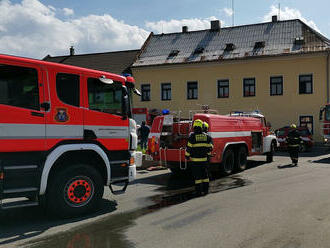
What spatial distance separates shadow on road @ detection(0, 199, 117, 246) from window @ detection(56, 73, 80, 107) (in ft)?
6.60

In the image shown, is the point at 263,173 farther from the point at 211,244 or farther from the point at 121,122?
the point at 211,244

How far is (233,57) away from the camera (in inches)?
1175

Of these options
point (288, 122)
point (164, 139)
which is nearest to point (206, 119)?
point (164, 139)

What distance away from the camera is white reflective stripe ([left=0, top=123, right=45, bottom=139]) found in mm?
5359

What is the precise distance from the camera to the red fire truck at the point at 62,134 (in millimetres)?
5465

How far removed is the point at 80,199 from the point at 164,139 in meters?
5.14

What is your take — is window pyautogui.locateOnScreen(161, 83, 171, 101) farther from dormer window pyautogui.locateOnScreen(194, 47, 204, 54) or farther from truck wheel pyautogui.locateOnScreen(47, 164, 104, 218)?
truck wheel pyautogui.locateOnScreen(47, 164, 104, 218)

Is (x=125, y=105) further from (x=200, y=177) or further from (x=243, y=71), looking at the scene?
(x=243, y=71)

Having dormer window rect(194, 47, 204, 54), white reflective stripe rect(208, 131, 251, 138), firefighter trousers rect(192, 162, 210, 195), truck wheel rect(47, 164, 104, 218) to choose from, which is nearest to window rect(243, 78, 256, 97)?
dormer window rect(194, 47, 204, 54)

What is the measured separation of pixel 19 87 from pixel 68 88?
82 cm

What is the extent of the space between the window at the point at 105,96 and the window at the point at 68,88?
261 mm

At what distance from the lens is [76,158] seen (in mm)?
6395

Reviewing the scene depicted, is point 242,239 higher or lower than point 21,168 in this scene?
lower

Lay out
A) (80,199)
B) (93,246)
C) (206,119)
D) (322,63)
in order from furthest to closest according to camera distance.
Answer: (322,63) → (206,119) → (80,199) → (93,246)
